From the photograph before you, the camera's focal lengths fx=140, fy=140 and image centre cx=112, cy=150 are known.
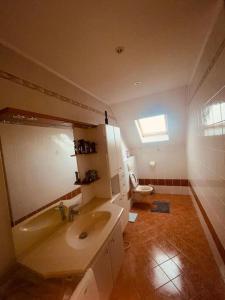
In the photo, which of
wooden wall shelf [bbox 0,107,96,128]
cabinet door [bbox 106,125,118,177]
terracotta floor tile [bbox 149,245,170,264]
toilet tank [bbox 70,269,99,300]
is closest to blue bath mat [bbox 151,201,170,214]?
terracotta floor tile [bbox 149,245,170,264]

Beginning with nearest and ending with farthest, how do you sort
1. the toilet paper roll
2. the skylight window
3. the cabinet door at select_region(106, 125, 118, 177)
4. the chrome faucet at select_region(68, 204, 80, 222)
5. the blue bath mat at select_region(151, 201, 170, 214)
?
the chrome faucet at select_region(68, 204, 80, 222)
the cabinet door at select_region(106, 125, 118, 177)
the blue bath mat at select_region(151, 201, 170, 214)
the skylight window
the toilet paper roll

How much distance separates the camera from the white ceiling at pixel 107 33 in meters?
0.92

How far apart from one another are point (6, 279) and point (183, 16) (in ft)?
7.36

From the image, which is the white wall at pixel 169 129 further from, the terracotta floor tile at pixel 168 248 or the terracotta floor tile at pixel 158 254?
the terracotta floor tile at pixel 158 254

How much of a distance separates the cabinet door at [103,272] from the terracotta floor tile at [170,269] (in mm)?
703

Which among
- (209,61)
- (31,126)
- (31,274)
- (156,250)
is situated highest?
(209,61)

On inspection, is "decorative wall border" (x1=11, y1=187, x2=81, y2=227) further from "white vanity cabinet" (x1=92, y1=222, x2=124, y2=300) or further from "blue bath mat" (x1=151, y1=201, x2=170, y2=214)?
"blue bath mat" (x1=151, y1=201, x2=170, y2=214)

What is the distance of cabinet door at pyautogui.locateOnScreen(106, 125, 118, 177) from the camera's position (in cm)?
206

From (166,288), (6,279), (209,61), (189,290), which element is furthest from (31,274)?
(209,61)

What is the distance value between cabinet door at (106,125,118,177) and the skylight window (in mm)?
1478

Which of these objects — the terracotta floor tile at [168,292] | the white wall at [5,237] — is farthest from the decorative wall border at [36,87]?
the terracotta floor tile at [168,292]

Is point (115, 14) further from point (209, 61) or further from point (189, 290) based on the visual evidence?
point (189, 290)

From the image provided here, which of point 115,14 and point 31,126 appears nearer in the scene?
point 115,14

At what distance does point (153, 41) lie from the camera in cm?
128
